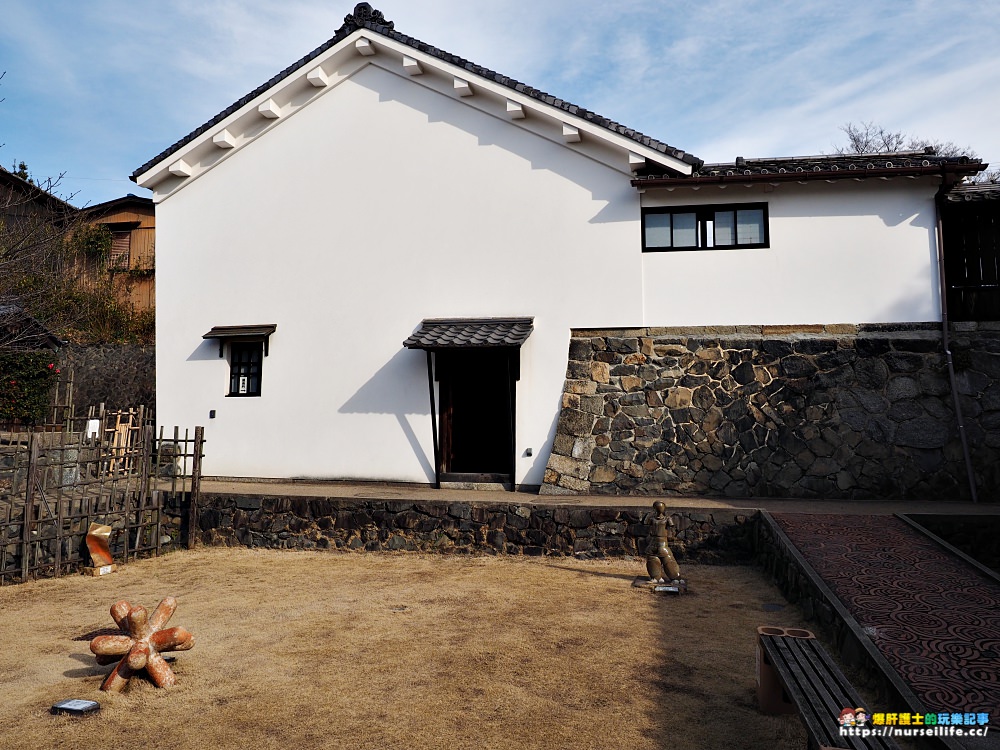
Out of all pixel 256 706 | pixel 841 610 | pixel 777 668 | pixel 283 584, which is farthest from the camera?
pixel 283 584

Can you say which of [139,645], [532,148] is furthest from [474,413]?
[139,645]

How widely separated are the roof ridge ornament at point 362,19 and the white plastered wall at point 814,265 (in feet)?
18.5

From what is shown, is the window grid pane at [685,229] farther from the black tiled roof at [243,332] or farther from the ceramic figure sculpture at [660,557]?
the black tiled roof at [243,332]

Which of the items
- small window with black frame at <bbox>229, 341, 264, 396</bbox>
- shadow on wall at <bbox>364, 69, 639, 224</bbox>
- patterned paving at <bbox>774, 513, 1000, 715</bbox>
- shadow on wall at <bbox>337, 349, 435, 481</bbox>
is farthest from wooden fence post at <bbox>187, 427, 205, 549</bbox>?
patterned paving at <bbox>774, 513, 1000, 715</bbox>

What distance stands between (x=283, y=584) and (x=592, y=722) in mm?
5158

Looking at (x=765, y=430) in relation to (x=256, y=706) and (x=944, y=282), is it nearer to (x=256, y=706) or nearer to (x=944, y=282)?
(x=944, y=282)

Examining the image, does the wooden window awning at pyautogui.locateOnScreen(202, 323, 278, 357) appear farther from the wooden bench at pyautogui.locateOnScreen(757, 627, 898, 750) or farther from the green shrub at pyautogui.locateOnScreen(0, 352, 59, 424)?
the wooden bench at pyautogui.locateOnScreen(757, 627, 898, 750)

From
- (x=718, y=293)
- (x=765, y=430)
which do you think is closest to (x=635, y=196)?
(x=718, y=293)

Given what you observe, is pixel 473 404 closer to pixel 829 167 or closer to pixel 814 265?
pixel 814 265

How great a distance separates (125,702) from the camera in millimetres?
4930

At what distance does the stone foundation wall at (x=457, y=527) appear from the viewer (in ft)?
30.2

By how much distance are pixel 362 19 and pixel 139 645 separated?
10707 millimetres

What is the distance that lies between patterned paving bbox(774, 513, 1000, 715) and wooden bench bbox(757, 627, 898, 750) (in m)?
0.55

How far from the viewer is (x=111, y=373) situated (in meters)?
19.3
